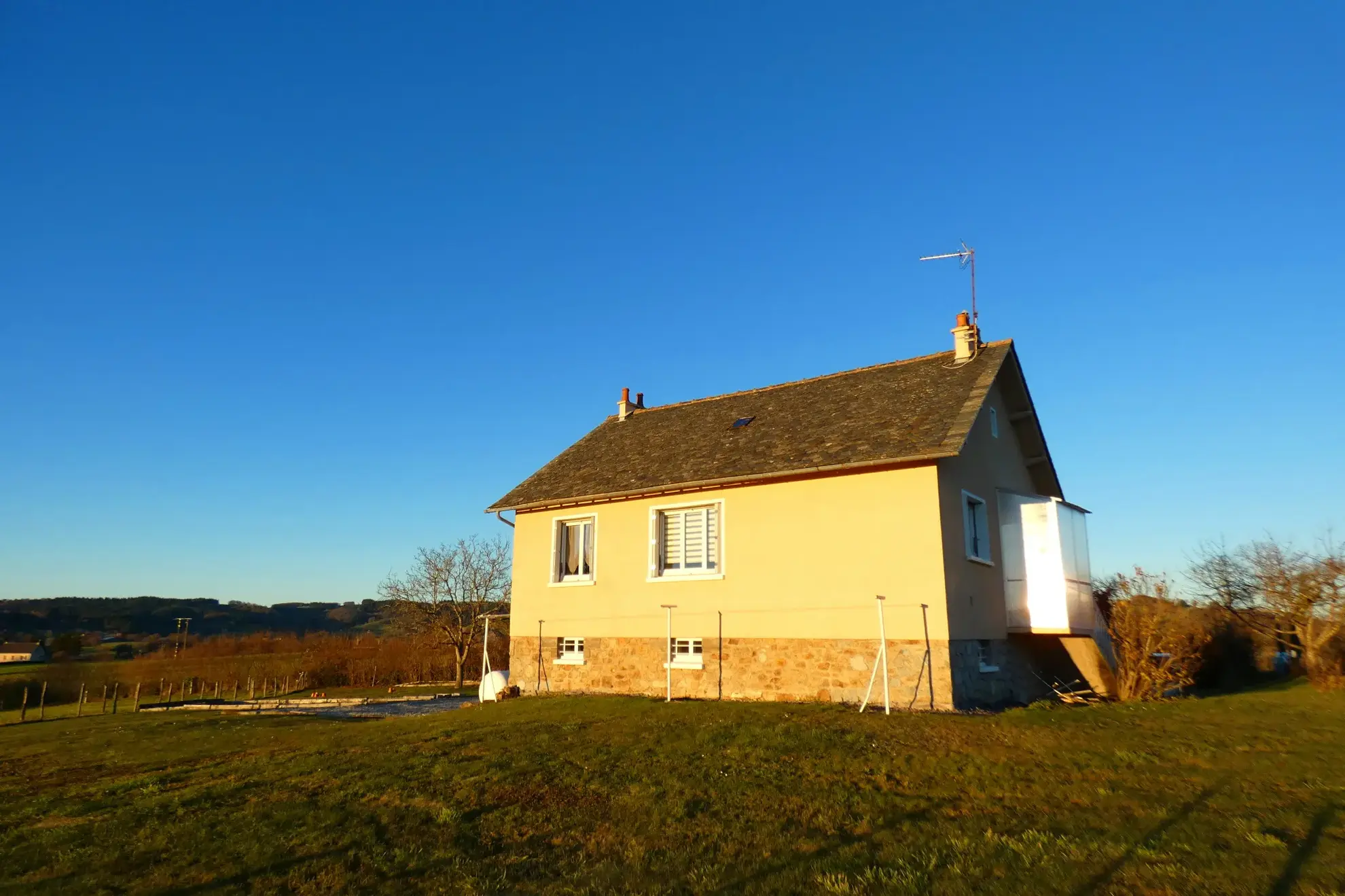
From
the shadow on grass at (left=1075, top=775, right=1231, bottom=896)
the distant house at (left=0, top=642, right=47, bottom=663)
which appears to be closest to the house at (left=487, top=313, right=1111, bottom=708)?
the shadow on grass at (left=1075, top=775, right=1231, bottom=896)

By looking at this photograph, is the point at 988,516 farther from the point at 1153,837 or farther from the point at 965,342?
the point at 1153,837

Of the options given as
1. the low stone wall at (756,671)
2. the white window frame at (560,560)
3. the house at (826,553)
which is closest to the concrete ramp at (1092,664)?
the house at (826,553)

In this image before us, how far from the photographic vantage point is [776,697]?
15.8 metres

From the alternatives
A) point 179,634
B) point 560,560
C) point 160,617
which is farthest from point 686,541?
point 160,617

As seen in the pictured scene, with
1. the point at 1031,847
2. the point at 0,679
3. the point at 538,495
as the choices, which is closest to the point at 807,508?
the point at 538,495

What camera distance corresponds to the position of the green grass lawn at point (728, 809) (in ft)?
20.6

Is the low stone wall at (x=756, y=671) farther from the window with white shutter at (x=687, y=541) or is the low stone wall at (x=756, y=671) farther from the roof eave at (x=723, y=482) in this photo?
the roof eave at (x=723, y=482)

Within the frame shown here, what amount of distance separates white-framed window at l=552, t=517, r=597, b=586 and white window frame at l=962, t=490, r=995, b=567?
856cm

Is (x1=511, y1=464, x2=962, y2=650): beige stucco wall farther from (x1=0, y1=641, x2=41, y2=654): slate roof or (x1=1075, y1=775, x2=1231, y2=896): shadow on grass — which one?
(x1=0, y1=641, x2=41, y2=654): slate roof

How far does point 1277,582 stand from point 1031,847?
735 inches

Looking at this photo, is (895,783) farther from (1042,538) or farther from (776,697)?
(1042,538)

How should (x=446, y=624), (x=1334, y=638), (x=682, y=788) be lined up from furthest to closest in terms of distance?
(x=446, y=624), (x=1334, y=638), (x=682, y=788)

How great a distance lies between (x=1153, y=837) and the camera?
266 inches

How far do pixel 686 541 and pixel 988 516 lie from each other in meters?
6.66
